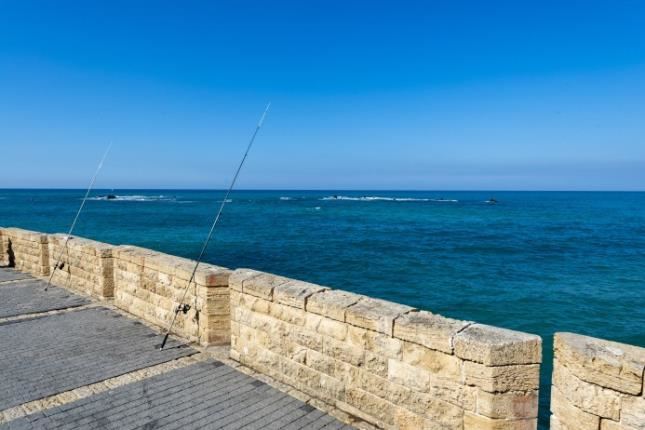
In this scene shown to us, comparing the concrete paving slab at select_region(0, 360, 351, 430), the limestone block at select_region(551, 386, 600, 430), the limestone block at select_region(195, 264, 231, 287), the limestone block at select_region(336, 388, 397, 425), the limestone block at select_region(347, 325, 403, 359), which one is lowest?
the concrete paving slab at select_region(0, 360, 351, 430)

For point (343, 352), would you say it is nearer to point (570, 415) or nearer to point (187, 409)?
point (187, 409)

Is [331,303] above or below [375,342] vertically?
above

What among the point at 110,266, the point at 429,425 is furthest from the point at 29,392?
the point at 429,425

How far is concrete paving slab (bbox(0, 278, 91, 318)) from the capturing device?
313 inches

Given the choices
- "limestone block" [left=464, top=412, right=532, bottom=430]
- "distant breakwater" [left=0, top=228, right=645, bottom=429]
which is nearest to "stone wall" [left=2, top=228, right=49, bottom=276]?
"distant breakwater" [left=0, top=228, right=645, bottom=429]

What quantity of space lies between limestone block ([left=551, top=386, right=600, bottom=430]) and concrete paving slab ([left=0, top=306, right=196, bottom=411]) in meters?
4.49

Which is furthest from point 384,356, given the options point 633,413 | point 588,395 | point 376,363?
point 633,413

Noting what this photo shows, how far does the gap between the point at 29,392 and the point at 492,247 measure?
27.5m

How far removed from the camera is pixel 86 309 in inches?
311

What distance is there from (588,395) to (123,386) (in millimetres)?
4584

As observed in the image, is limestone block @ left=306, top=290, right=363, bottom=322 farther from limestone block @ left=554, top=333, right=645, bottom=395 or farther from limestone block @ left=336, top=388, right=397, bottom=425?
limestone block @ left=554, top=333, right=645, bottom=395

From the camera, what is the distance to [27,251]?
1145cm

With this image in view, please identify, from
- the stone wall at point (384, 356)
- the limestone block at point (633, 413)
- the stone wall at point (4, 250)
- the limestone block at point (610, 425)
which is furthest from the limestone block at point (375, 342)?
the stone wall at point (4, 250)

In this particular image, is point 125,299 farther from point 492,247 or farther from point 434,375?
point 492,247
